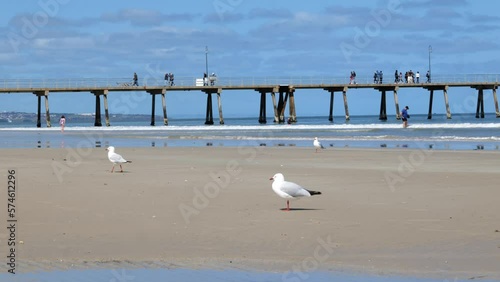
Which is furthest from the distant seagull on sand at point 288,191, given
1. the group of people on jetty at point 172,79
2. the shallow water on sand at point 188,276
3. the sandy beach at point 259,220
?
the group of people on jetty at point 172,79

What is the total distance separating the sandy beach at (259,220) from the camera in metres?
7.59

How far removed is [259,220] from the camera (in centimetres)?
994

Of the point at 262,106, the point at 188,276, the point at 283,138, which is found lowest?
the point at 283,138

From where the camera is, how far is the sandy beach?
7.59m

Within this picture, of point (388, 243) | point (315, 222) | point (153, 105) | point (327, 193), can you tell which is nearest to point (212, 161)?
point (327, 193)

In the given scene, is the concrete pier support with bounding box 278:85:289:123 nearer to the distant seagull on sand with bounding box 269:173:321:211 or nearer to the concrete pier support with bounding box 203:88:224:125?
the concrete pier support with bounding box 203:88:224:125

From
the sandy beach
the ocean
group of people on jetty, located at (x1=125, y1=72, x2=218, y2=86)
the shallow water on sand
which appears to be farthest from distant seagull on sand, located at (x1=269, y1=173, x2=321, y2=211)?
group of people on jetty, located at (x1=125, y1=72, x2=218, y2=86)

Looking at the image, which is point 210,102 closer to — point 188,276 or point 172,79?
point 172,79

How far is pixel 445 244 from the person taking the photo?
8281 millimetres

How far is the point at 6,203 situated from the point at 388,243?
5.27 metres

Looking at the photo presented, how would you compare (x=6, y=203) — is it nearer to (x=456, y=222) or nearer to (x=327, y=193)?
(x=327, y=193)

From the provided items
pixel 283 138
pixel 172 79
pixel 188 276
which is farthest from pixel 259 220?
pixel 172 79

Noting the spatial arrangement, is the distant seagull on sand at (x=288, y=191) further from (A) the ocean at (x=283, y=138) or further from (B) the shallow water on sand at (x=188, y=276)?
(A) the ocean at (x=283, y=138)

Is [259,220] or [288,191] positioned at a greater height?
[288,191]
